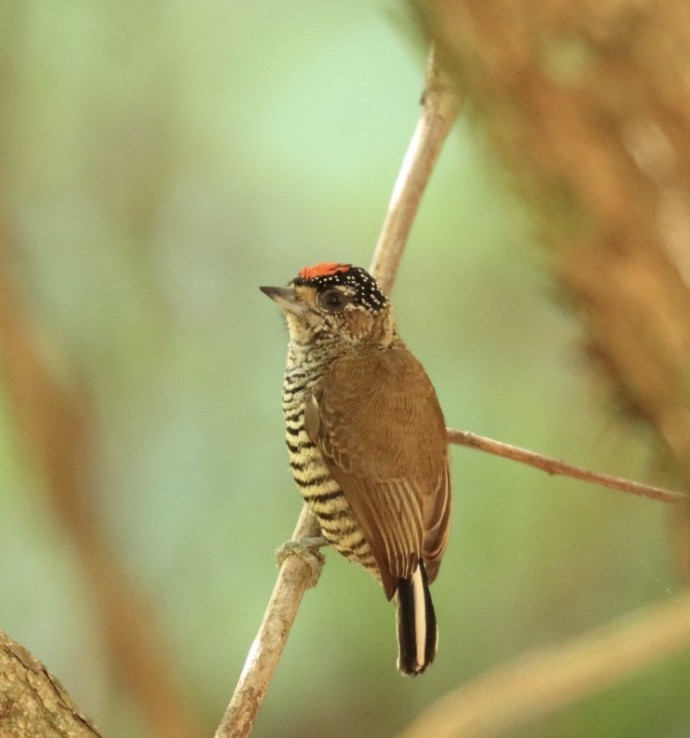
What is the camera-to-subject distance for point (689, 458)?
91 centimetres

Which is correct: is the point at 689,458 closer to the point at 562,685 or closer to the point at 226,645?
the point at 562,685

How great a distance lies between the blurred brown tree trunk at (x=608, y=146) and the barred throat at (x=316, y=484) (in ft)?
7.37

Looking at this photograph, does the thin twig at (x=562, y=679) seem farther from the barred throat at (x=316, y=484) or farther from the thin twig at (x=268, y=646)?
the barred throat at (x=316, y=484)

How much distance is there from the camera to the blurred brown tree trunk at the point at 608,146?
33.3 inches

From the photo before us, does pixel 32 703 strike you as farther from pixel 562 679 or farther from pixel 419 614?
pixel 419 614

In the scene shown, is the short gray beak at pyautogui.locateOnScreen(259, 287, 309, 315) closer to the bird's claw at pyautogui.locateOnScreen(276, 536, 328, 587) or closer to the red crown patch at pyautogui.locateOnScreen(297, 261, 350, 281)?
the red crown patch at pyautogui.locateOnScreen(297, 261, 350, 281)

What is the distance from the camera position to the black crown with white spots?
3.35m

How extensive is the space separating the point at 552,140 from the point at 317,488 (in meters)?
2.39

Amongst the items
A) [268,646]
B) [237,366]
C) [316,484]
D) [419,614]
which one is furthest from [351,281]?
[237,366]

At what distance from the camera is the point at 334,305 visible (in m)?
3.42

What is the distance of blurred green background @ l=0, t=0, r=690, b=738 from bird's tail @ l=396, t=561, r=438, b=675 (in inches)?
92.5

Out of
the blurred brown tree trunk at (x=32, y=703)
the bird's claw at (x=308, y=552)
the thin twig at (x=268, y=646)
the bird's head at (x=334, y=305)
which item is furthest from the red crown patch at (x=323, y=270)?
the blurred brown tree trunk at (x=32, y=703)

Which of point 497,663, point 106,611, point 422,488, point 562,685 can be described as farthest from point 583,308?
point 497,663

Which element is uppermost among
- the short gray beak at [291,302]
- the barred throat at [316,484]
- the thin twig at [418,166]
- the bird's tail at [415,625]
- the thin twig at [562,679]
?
the thin twig at [418,166]
